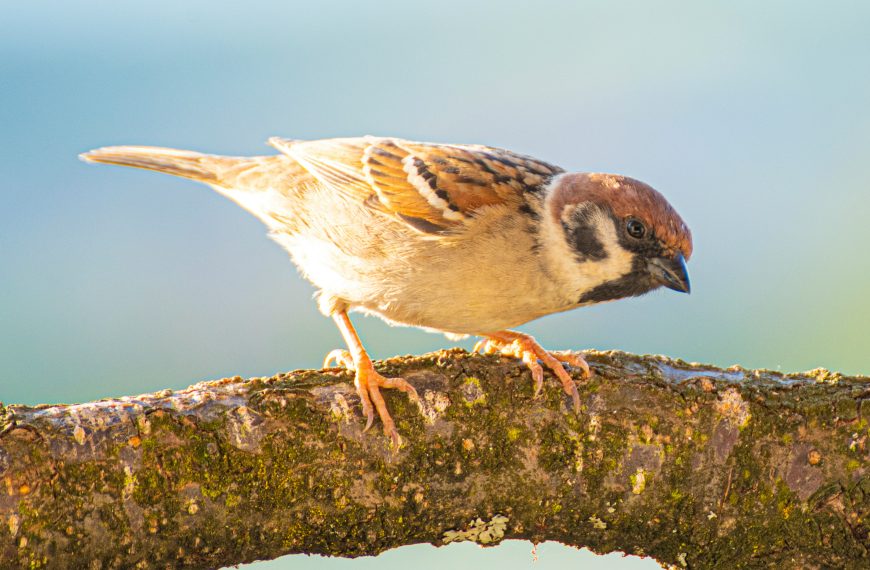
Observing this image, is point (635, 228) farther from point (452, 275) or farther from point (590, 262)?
point (452, 275)

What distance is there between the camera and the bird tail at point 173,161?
4227 millimetres

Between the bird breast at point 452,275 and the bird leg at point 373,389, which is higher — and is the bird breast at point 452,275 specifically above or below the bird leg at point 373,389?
above

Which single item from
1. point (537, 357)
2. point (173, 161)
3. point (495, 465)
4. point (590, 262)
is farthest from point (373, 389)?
point (173, 161)

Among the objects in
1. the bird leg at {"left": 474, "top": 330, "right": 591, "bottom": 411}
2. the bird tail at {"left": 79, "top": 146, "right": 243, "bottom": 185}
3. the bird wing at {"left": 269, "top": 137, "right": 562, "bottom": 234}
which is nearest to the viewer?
the bird leg at {"left": 474, "top": 330, "right": 591, "bottom": 411}

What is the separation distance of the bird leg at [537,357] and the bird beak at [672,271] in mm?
474

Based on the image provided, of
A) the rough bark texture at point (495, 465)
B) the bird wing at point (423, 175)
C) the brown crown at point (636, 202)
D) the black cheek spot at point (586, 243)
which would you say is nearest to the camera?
the rough bark texture at point (495, 465)

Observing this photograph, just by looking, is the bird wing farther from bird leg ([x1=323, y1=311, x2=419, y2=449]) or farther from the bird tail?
bird leg ([x1=323, y1=311, x2=419, y2=449])

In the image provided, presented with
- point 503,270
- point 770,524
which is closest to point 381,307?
point 503,270

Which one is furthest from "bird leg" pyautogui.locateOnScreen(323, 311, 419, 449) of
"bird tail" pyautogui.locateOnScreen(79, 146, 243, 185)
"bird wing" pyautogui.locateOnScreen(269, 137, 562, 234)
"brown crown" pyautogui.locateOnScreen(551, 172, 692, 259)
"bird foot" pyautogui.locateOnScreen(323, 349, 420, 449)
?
"bird tail" pyautogui.locateOnScreen(79, 146, 243, 185)

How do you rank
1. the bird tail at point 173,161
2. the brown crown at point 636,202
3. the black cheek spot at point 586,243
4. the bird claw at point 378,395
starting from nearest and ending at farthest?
the bird claw at point 378,395, the brown crown at point 636,202, the black cheek spot at point 586,243, the bird tail at point 173,161

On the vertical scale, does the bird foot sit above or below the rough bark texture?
above

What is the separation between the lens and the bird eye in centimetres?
317

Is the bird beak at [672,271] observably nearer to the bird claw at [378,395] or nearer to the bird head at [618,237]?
the bird head at [618,237]

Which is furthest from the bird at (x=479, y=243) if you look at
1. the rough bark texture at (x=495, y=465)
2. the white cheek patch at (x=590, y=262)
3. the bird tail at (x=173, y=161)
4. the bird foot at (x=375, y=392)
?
the bird tail at (x=173, y=161)
